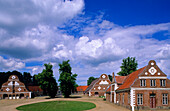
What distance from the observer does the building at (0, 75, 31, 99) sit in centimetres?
7319

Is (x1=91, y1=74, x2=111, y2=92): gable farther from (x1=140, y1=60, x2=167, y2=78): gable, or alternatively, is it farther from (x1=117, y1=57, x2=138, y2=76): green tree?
(x1=140, y1=60, x2=167, y2=78): gable

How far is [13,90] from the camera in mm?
73562

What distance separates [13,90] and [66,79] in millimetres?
27150

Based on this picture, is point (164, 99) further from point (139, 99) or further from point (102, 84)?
point (102, 84)

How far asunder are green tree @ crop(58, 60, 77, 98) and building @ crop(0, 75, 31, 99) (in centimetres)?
1914

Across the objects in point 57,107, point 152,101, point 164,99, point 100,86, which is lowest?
point 100,86

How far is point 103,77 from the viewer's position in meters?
79.8

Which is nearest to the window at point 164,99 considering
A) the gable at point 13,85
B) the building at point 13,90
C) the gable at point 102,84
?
the gable at point 102,84

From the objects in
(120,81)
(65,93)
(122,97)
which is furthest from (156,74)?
(65,93)

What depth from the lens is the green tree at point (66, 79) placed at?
6481cm

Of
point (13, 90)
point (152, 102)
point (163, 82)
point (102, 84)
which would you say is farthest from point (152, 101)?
point (13, 90)

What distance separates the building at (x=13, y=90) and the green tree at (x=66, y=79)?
19.1 metres

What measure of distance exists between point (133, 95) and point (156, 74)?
254 inches

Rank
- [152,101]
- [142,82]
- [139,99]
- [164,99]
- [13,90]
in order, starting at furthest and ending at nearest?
[13,90] → [142,82] → [164,99] → [152,101] → [139,99]
